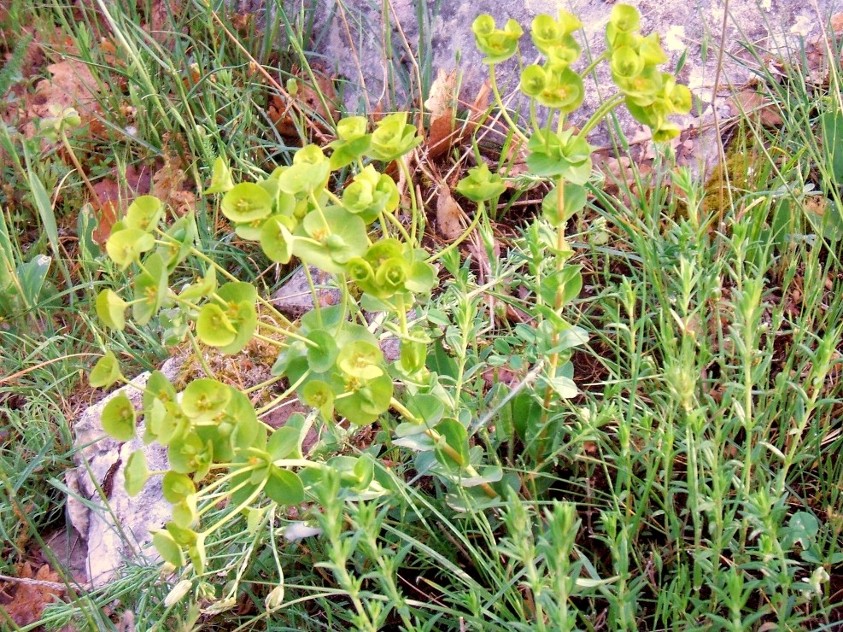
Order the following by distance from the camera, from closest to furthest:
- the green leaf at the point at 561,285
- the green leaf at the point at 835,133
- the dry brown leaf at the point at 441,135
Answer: the green leaf at the point at 561,285, the green leaf at the point at 835,133, the dry brown leaf at the point at 441,135

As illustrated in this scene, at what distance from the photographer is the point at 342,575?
101 cm

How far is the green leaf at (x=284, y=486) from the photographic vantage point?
119cm

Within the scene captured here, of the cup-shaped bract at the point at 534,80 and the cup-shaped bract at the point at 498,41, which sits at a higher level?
the cup-shaped bract at the point at 498,41

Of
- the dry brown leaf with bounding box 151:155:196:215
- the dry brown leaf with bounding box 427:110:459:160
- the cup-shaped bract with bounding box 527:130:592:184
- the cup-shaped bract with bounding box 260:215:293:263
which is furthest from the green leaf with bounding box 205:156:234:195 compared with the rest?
the dry brown leaf with bounding box 151:155:196:215

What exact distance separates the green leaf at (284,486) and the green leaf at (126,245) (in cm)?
34

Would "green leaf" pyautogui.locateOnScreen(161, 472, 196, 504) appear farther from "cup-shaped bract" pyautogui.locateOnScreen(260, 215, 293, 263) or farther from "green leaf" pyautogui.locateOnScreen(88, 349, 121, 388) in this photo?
"cup-shaped bract" pyautogui.locateOnScreen(260, 215, 293, 263)

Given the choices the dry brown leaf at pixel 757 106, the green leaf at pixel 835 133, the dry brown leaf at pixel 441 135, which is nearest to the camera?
the green leaf at pixel 835 133

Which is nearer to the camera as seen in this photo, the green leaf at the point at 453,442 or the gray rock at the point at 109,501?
the green leaf at the point at 453,442

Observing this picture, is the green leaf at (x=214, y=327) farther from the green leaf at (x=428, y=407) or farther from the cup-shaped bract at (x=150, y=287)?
the green leaf at (x=428, y=407)

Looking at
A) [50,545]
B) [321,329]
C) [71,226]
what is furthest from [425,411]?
[71,226]

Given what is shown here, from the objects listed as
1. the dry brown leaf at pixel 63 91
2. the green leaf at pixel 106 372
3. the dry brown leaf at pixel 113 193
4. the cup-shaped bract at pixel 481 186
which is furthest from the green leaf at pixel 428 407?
the dry brown leaf at pixel 63 91

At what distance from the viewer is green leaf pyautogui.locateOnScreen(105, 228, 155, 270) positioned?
1.09 meters

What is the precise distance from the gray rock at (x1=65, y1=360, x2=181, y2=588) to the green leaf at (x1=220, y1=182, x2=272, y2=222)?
88 cm

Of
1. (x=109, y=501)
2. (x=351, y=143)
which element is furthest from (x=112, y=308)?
(x=109, y=501)
